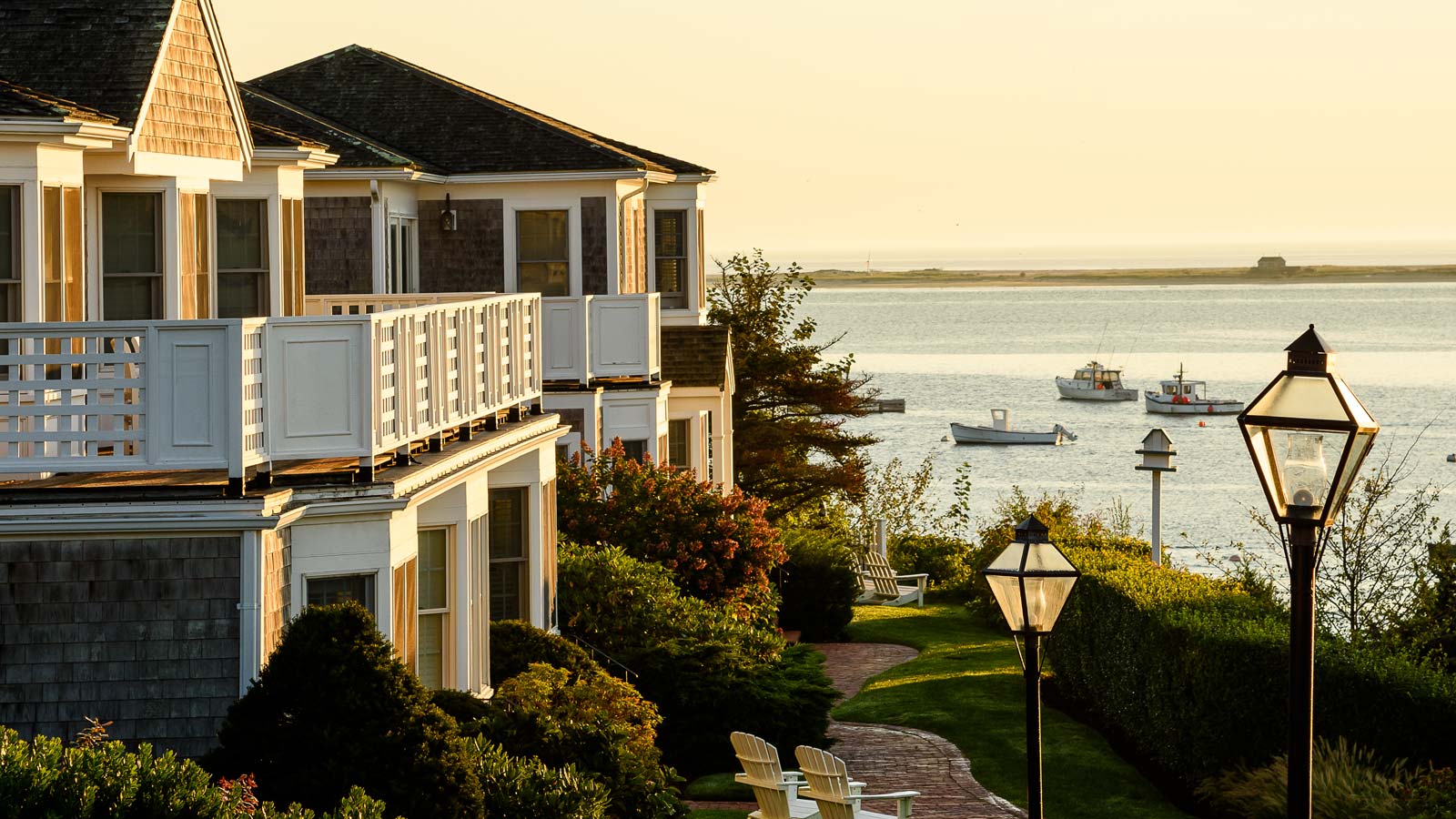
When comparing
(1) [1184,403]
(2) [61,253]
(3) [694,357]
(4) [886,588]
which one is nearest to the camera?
(2) [61,253]

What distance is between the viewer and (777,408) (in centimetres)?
4119

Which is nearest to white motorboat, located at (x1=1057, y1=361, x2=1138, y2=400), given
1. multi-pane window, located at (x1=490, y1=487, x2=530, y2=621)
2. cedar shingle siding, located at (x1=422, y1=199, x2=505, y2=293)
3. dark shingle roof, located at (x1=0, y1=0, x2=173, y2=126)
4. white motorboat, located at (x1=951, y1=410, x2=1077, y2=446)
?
white motorboat, located at (x1=951, y1=410, x2=1077, y2=446)

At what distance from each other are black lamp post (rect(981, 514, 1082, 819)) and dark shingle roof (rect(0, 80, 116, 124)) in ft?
23.3

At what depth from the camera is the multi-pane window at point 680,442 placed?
28.5 meters

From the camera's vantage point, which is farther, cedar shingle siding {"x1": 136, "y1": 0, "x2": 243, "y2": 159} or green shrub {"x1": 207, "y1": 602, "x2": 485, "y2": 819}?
cedar shingle siding {"x1": 136, "y1": 0, "x2": 243, "y2": 159}

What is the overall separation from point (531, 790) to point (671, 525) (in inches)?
459

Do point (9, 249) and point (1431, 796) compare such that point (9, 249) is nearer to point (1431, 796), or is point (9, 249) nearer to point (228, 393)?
point (228, 393)

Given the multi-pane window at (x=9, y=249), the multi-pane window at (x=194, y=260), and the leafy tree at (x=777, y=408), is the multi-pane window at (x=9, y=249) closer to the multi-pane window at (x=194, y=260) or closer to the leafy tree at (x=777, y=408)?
the multi-pane window at (x=194, y=260)

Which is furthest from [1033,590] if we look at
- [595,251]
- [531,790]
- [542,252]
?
[542,252]

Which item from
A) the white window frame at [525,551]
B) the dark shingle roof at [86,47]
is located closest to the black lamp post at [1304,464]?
the dark shingle roof at [86,47]

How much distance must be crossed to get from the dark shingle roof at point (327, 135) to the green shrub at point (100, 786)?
1561 centimetres

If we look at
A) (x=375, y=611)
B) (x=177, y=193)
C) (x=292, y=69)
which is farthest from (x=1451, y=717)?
(x=292, y=69)

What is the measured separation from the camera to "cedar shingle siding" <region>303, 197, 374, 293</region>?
24.0 metres

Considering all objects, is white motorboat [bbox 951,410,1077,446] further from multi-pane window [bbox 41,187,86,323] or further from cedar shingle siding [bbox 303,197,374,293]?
multi-pane window [bbox 41,187,86,323]
